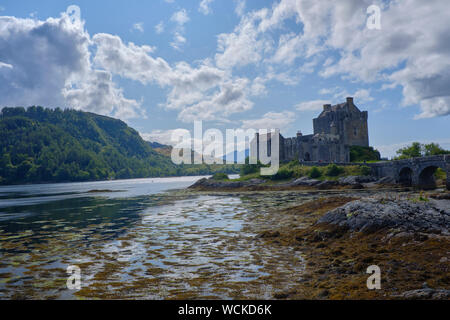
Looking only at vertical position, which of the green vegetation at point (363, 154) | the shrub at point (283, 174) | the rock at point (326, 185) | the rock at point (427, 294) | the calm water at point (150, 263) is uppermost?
the green vegetation at point (363, 154)

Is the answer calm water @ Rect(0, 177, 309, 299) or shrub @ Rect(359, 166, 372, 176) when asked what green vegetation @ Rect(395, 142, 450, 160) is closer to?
shrub @ Rect(359, 166, 372, 176)

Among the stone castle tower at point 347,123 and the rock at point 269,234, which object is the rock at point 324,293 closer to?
the rock at point 269,234

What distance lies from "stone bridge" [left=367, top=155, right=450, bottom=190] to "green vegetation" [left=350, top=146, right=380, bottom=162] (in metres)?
21.2

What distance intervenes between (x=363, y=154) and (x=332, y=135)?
38.3ft

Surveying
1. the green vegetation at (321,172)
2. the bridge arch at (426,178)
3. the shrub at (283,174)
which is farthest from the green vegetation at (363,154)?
the bridge arch at (426,178)

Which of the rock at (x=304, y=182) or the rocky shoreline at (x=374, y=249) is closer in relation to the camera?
Result: the rocky shoreline at (x=374, y=249)

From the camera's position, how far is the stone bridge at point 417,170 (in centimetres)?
5028

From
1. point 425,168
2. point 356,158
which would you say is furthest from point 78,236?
point 356,158

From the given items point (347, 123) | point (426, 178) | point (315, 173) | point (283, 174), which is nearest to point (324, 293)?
point (426, 178)

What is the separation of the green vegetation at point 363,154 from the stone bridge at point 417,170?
21.2m

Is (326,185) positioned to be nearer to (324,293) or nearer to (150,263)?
(150,263)

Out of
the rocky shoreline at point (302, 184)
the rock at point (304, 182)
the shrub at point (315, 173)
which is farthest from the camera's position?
the shrub at point (315, 173)

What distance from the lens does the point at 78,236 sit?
2172 centimetres
